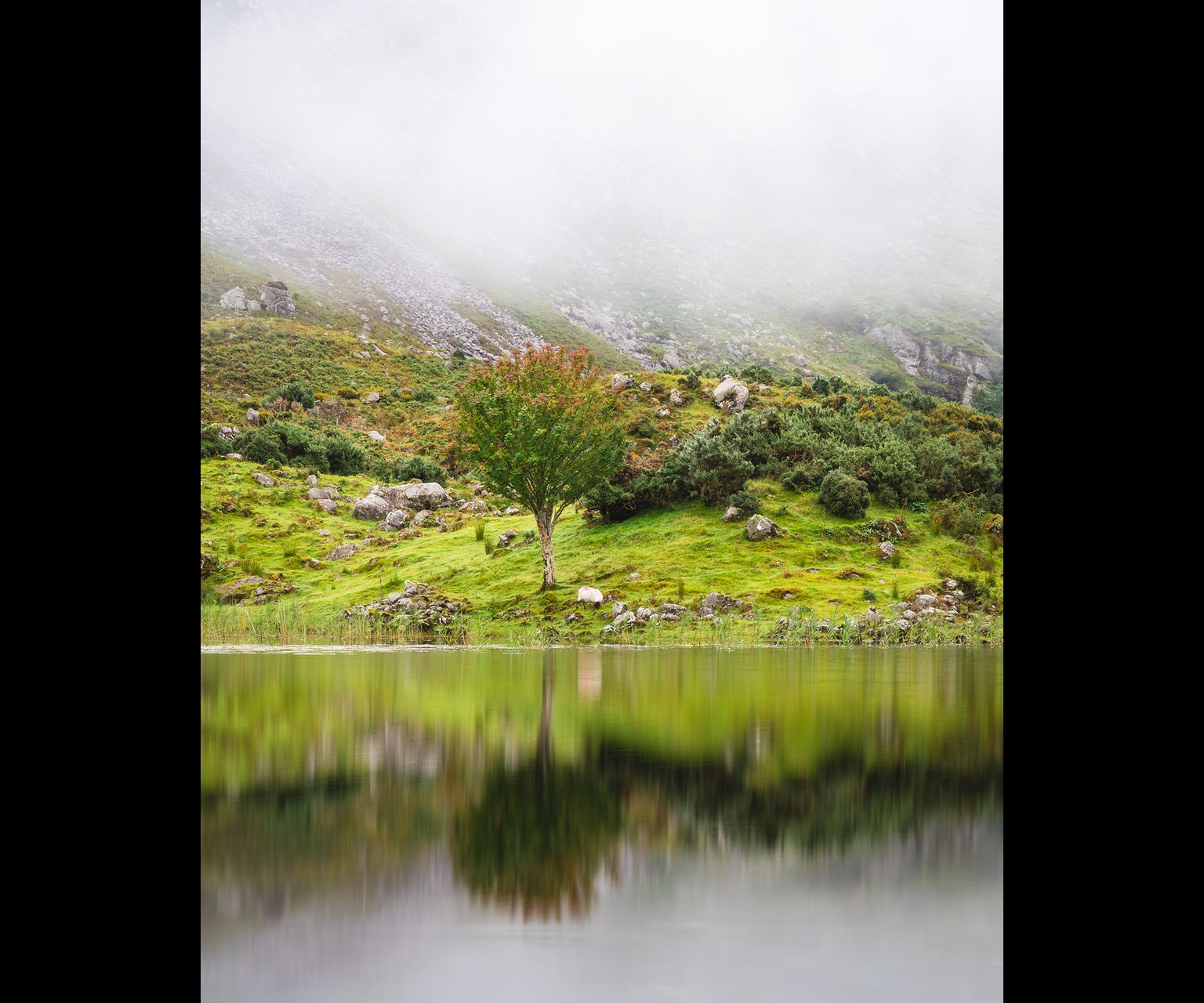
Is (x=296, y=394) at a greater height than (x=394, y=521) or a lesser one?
greater

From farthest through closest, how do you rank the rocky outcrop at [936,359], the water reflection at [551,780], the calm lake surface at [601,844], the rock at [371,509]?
the rocky outcrop at [936,359] → the rock at [371,509] → the water reflection at [551,780] → the calm lake surface at [601,844]

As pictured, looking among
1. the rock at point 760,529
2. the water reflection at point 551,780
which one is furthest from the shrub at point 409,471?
the water reflection at point 551,780

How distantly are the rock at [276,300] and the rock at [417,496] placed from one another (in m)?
19.3

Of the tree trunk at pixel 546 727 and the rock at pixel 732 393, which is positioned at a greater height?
the rock at pixel 732 393

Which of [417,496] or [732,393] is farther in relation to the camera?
[732,393]

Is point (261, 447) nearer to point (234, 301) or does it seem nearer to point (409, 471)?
point (409, 471)

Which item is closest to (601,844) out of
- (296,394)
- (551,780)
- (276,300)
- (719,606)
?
(551,780)

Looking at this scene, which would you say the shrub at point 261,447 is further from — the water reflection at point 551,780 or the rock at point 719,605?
the water reflection at point 551,780

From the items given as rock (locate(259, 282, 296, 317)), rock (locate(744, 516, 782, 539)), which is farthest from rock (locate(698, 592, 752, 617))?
rock (locate(259, 282, 296, 317))

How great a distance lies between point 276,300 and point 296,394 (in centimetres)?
1119

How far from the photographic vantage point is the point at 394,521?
21.8 metres

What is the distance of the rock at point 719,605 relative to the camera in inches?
597
